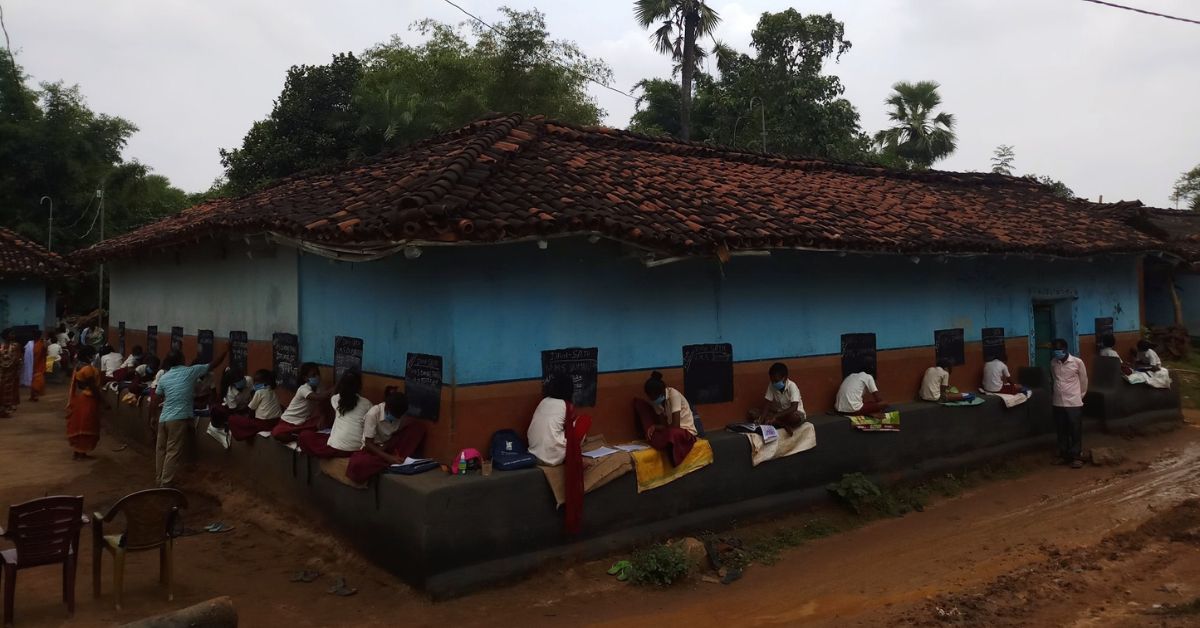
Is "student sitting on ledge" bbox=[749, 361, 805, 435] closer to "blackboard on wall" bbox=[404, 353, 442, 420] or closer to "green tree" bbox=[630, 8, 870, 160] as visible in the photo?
"blackboard on wall" bbox=[404, 353, 442, 420]

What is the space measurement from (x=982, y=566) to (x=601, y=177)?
5306 mm

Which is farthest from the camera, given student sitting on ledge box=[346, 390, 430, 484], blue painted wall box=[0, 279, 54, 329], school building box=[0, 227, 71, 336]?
blue painted wall box=[0, 279, 54, 329]

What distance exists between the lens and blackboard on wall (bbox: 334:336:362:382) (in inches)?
287

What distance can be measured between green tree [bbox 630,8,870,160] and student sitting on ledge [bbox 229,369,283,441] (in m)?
19.9

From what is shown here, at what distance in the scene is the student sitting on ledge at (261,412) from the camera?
8352 mm

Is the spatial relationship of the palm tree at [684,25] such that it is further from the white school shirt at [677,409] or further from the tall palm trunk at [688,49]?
the white school shirt at [677,409]

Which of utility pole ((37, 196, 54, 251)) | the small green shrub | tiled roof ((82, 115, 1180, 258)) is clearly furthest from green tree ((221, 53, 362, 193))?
the small green shrub

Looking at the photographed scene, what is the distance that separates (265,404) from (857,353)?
750 cm

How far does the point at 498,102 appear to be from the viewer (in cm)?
2553

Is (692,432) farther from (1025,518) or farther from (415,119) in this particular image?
(415,119)

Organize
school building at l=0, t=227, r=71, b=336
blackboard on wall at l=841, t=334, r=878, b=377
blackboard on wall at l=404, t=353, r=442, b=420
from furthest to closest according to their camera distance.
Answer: school building at l=0, t=227, r=71, b=336
blackboard on wall at l=841, t=334, r=878, b=377
blackboard on wall at l=404, t=353, r=442, b=420

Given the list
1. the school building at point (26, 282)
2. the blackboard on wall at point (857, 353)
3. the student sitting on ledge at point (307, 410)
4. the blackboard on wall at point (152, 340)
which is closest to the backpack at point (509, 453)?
the student sitting on ledge at point (307, 410)

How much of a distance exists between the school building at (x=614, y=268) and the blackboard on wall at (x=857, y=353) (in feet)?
0.51

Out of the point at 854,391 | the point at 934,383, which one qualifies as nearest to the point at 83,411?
the point at 854,391
